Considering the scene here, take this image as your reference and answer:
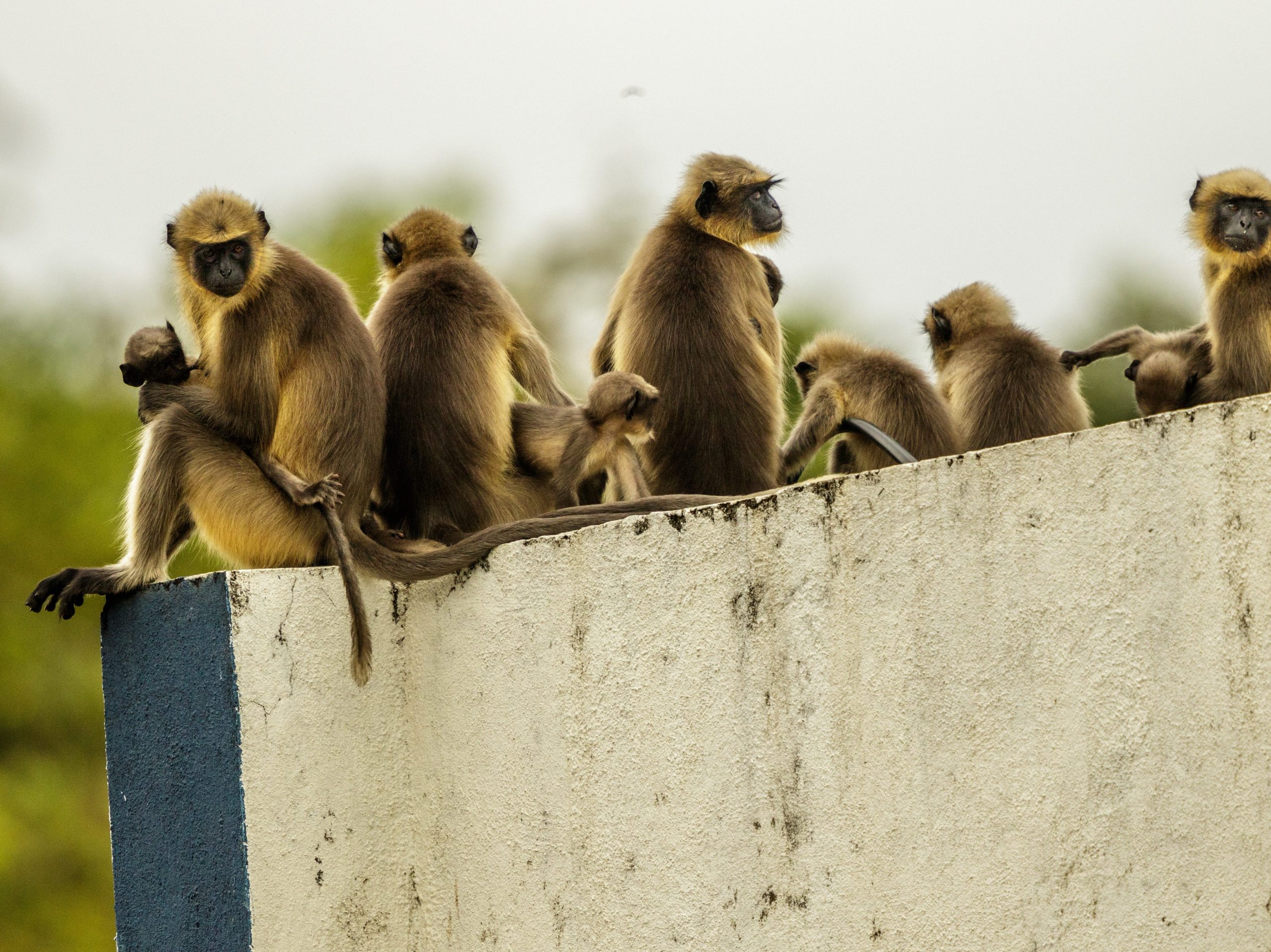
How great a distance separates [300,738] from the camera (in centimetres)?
369

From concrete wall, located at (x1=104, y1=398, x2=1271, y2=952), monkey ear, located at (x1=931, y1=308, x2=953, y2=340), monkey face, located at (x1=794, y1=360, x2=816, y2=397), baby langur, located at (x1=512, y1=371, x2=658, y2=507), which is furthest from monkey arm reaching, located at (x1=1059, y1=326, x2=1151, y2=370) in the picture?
concrete wall, located at (x1=104, y1=398, x2=1271, y2=952)

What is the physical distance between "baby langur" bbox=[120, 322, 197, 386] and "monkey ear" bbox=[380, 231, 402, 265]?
949mm

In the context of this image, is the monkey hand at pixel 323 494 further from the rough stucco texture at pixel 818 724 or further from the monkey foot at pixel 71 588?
the monkey foot at pixel 71 588

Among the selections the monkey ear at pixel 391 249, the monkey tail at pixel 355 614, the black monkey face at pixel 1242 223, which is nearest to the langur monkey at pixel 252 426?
the monkey tail at pixel 355 614

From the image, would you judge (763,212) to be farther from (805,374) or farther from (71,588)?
(71,588)

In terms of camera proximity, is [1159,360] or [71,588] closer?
[71,588]

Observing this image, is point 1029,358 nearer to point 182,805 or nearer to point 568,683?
point 568,683

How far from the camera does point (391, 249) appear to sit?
5133 mm

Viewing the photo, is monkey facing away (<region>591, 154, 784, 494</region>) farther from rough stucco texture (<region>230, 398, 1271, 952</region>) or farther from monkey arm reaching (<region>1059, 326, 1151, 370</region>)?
rough stucco texture (<region>230, 398, 1271, 952</region>)

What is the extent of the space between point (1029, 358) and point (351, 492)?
2.05m

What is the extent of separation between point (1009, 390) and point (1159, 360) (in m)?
0.53

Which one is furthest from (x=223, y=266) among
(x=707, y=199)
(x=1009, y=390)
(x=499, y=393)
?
(x=1009, y=390)

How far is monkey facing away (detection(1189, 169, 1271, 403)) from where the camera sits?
4055 mm

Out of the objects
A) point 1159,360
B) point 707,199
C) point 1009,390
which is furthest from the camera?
point 707,199
